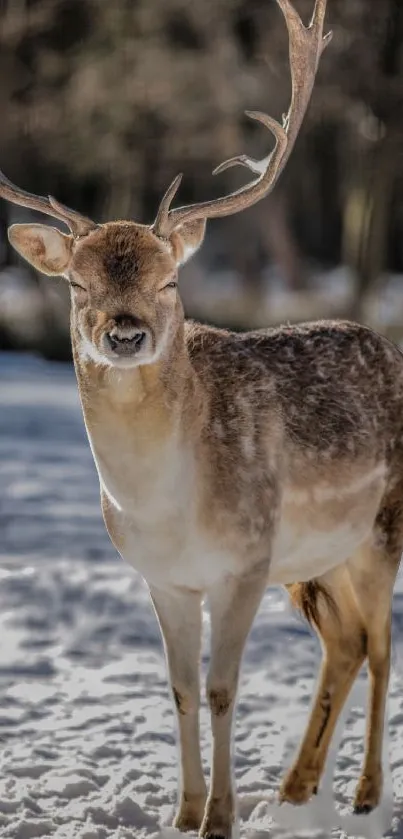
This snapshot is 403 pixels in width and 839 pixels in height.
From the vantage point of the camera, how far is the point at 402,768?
582 cm

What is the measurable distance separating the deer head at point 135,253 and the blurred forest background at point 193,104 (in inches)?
492

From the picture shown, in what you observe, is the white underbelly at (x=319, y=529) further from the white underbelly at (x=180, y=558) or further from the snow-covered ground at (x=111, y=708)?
the snow-covered ground at (x=111, y=708)

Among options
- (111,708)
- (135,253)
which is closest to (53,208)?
(135,253)

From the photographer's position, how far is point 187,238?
17.1 feet

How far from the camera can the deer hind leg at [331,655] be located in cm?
578

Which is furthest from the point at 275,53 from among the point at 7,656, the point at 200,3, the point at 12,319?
the point at 7,656

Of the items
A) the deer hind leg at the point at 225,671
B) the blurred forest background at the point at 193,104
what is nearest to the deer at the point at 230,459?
the deer hind leg at the point at 225,671

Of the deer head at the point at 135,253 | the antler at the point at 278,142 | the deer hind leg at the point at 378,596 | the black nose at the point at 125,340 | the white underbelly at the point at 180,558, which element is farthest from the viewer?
the deer hind leg at the point at 378,596

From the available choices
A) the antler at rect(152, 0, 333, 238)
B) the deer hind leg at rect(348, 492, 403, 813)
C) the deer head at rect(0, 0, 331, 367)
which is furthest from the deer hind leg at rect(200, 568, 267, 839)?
the antler at rect(152, 0, 333, 238)

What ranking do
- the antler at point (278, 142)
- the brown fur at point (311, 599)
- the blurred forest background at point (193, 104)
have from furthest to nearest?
the blurred forest background at point (193, 104) → the brown fur at point (311, 599) → the antler at point (278, 142)

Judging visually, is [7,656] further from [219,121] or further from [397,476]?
[219,121]

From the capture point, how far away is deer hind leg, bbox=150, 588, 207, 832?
17.4 feet

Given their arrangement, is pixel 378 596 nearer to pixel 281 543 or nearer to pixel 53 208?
pixel 281 543

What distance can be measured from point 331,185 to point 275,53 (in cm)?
1551
